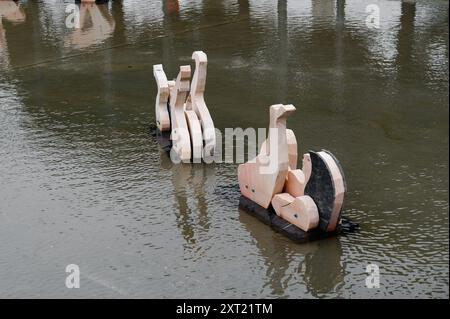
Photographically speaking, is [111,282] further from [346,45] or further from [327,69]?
[346,45]

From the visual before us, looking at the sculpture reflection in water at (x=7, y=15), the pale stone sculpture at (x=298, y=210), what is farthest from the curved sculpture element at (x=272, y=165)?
the sculpture reflection in water at (x=7, y=15)

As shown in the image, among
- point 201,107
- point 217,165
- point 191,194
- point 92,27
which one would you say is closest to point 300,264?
point 191,194

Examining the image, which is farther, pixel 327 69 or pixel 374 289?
pixel 327 69

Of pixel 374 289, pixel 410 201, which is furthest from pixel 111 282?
pixel 410 201

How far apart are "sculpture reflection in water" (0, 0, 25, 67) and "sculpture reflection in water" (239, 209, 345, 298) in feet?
32.9

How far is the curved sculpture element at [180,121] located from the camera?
10812 mm

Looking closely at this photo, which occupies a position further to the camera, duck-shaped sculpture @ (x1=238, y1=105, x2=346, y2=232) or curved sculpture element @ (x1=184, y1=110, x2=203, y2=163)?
curved sculpture element @ (x1=184, y1=110, x2=203, y2=163)

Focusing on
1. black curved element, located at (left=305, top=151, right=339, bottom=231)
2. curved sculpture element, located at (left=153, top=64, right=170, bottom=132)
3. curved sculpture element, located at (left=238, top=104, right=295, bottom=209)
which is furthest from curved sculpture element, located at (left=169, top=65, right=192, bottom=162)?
black curved element, located at (left=305, top=151, right=339, bottom=231)

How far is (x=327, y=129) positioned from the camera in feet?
39.3

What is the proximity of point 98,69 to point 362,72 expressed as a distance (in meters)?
4.96

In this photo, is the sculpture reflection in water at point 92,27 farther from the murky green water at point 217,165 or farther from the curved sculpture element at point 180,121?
the curved sculpture element at point 180,121

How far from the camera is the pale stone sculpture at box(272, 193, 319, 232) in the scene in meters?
8.47

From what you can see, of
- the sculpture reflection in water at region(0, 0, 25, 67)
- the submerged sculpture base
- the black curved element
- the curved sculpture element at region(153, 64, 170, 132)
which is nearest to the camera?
the black curved element

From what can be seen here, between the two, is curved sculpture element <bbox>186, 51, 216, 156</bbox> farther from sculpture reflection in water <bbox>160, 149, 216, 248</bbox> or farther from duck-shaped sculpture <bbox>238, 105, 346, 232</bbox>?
duck-shaped sculpture <bbox>238, 105, 346, 232</bbox>
